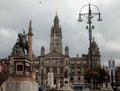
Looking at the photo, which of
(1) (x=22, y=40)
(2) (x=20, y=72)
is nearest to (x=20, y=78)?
(2) (x=20, y=72)

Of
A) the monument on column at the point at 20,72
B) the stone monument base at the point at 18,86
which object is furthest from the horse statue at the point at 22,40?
the stone monument base at the point at 18,86

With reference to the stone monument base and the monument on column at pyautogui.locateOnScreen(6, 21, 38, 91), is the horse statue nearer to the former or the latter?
the monument on column at pyautogui.locateOnScreen(6, 21, 38, 91)

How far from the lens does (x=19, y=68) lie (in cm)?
3503

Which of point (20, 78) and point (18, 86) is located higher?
point (20, 78)

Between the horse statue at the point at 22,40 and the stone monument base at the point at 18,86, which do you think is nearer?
the stone monument base at the point at 18,86

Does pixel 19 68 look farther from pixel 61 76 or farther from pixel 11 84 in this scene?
pixel 61 76

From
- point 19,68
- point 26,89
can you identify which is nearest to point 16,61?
point 19,68

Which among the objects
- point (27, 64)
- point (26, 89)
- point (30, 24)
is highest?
point (30, 24)

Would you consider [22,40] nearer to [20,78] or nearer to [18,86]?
[20,78]

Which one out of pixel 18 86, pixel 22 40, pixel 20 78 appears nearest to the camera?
pixel 18 86

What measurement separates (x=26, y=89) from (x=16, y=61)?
3.20 metres

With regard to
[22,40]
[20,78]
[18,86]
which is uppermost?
[22,40]

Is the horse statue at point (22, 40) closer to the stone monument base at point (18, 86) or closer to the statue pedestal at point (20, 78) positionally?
the statue pedestal at point (20, 78)

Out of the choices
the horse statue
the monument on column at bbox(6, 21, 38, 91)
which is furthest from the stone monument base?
the horse statue
